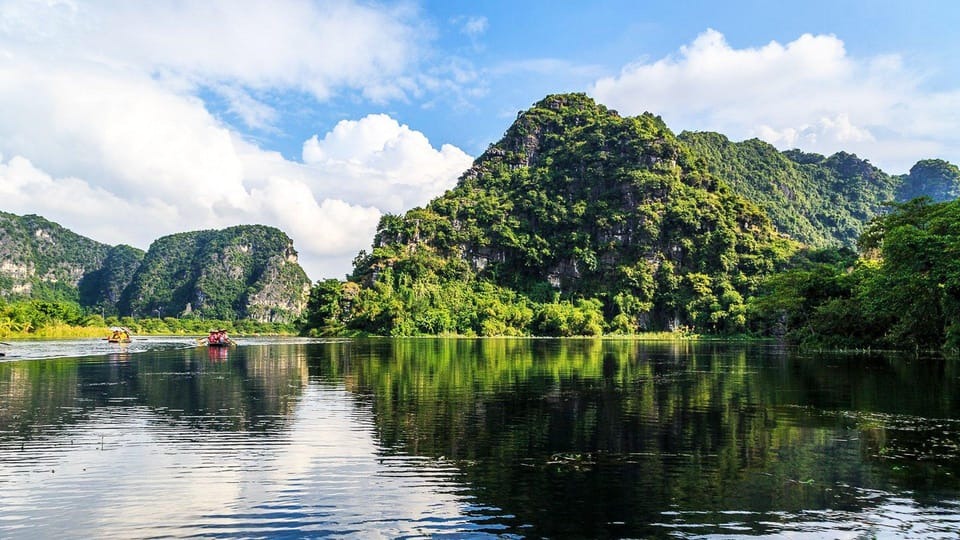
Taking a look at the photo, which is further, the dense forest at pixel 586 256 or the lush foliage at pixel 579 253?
the lush foliage at pixel 579 253


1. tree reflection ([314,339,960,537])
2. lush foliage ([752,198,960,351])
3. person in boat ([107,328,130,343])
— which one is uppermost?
lush foliage ([752,198,960,351])

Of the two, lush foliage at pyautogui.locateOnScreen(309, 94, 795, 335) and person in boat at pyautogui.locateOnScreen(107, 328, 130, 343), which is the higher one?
lush foliage at pyautogui.locateOnScreen(309, 94, 795, 335)

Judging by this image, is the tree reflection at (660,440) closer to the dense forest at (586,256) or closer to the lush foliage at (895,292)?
the lush foliage at (895,292)

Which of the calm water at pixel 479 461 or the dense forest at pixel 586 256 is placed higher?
the dense forest at pixel 586 256

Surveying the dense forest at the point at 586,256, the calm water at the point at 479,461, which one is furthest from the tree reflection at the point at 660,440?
the dense forest at the point at 586,256

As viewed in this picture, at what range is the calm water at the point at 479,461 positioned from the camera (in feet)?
34.9

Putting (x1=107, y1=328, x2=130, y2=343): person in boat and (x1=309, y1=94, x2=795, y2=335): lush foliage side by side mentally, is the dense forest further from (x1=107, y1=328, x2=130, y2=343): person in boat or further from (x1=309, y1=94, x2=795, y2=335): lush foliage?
(x1=107, y1=328, x2=130, y2=343): person in boat

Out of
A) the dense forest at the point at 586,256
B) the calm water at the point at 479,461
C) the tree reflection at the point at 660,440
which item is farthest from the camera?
the dense forest at the point at 586,256

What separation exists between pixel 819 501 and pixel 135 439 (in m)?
15.4

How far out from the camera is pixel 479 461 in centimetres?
1479

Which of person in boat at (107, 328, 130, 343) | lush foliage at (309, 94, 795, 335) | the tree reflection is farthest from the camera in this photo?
lush foliage at (309, 94, 795, 335)

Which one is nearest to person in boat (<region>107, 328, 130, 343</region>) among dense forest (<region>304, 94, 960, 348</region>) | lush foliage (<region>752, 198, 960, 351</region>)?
dense forest (<region>304, 94, 960, 348</region>)

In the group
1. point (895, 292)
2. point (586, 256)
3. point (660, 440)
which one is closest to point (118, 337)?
point (660, 440)

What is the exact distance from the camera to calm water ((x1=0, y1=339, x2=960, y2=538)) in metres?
10.6
